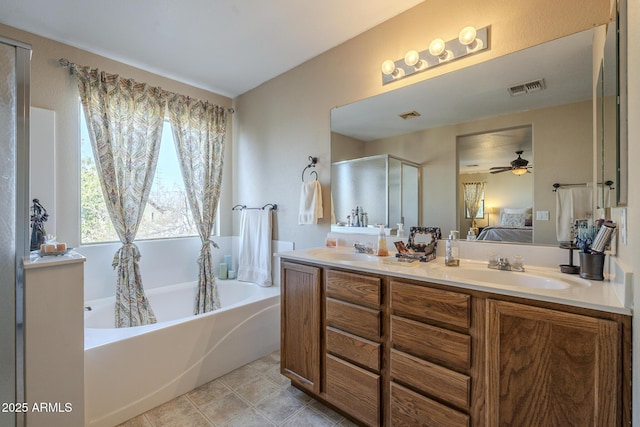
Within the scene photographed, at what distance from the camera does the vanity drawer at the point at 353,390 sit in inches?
57.9

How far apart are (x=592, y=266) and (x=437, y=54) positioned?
53.9 inches

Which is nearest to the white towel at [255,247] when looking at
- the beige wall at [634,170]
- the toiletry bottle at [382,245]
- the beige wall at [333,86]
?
the beige wall at [333,86]

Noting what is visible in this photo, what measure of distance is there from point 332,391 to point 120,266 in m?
2.00

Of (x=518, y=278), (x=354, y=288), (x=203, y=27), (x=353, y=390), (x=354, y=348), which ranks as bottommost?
(x=353, y=390)

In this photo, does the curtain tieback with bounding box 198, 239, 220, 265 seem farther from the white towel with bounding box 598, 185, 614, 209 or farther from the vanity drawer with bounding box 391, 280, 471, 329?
the white towel with bounding box 598, 185, 614, 209

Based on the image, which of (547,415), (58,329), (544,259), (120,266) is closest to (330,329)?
(547,415)

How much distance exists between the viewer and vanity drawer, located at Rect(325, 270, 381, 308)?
1.48m

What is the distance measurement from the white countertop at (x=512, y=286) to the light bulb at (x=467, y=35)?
1.26 m

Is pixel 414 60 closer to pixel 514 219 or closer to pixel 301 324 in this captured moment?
pixel 514 219

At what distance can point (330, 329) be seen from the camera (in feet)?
5.49

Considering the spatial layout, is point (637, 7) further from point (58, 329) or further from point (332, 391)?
point (58, 329)

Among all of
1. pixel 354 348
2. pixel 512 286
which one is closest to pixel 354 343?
pixel 354 348

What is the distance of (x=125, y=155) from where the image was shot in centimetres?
246

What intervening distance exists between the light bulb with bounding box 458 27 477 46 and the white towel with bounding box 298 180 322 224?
1.38m
